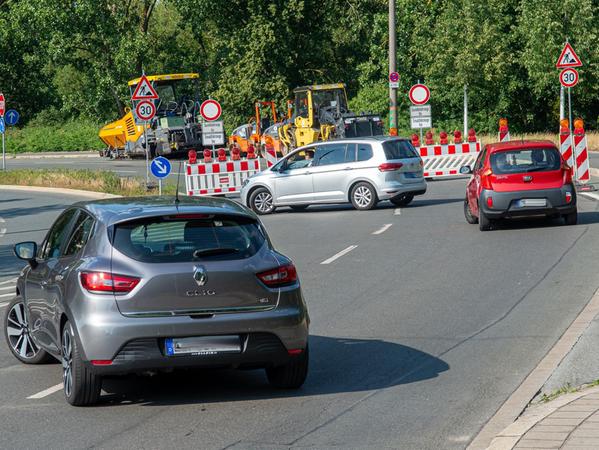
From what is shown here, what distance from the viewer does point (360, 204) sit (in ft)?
87.4

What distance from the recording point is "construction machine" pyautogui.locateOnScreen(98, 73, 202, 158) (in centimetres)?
5250

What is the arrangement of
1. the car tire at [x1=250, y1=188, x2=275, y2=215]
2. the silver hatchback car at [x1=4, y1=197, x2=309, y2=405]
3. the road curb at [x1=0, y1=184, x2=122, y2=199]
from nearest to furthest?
the silver hatchback car at [x1=4, y1=197, x2=309, y2=405], the car tire at [x1=250, y1=188, x2=275, y2=215], the road curb at [x1=0, y1=184, x2=122, y2=199]

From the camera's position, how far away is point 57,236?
32.3 ft

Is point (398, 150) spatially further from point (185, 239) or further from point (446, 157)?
point (185, 239)

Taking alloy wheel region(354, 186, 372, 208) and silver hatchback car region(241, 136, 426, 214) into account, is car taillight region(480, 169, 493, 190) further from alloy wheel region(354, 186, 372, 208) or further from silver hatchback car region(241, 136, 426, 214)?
alloy wheel region(354, 186, 372, 208)

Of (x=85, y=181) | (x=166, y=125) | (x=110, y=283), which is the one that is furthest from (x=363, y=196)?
(x=166, y=125)

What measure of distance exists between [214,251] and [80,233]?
1.20 meters

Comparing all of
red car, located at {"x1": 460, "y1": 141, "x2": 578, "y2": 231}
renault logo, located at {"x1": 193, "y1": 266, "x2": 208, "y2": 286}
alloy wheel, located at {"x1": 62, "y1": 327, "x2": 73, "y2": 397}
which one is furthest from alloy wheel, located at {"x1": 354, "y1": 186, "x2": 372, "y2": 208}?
renault logo, located at {"x1": 193, "y1": 266, "x2": 208, "y2": 286}

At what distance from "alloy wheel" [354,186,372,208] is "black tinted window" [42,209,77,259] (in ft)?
55.2

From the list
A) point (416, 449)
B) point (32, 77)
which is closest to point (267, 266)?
point (416, 449)

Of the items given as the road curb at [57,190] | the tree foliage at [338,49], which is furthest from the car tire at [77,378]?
the tree foliage at [338,49]

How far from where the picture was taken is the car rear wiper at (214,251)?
8430 millimetres

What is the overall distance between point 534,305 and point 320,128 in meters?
31.0

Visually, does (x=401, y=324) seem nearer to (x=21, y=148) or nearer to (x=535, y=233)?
(x=535, y=233)
